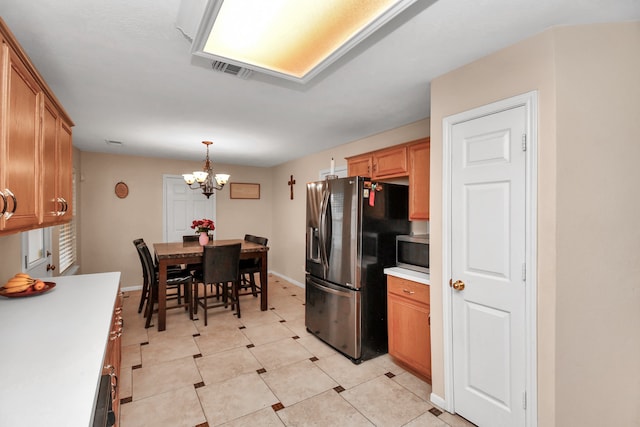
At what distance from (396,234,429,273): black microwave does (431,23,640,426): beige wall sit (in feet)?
3.83

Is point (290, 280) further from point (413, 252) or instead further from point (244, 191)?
point (413, 252)

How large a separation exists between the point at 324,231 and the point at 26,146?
225 cm

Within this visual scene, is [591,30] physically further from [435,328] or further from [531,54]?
[435,328]

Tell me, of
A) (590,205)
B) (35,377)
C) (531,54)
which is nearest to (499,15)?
(531,54)

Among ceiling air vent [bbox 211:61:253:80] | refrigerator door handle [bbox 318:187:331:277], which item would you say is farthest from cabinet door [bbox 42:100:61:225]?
refrigerator door handle [bbox 318:187:331:277]

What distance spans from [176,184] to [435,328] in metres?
5.05

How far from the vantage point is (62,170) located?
2.11 m

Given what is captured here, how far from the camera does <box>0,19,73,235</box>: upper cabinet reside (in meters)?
1.13

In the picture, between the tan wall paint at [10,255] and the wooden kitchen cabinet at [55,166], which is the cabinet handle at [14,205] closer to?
the wooden kitchen cabinet at [55,166]

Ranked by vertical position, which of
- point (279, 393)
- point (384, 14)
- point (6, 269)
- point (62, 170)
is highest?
point (384, 14)

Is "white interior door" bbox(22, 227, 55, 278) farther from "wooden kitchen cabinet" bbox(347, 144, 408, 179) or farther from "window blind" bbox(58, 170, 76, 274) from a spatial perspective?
"wooden kitchen cabinet" bbox(347, 144, 408, 179)

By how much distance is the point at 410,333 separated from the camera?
2613 millimetres

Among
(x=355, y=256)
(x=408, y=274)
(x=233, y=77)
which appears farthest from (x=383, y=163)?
(x=233, y=77)

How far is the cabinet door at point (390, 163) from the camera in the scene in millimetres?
3002
